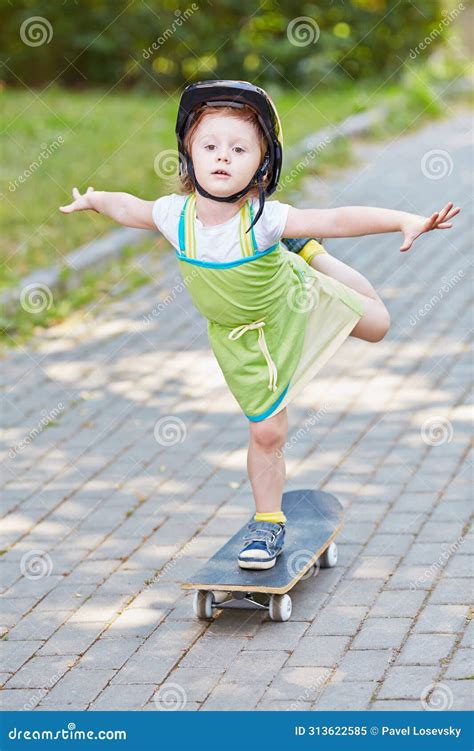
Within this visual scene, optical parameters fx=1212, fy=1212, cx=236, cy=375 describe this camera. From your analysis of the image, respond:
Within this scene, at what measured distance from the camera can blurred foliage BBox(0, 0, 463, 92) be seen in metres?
17.1

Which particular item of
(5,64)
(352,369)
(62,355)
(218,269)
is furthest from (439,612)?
(5,64)

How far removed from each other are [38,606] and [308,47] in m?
13.7

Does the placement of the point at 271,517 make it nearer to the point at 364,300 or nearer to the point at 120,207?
the point at 364,300

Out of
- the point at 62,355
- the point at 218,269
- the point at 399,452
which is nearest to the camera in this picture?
the point at 218,269

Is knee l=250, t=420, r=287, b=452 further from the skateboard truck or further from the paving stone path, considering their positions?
the paving stone path

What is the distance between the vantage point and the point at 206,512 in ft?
16.9

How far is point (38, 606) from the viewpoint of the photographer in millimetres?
4438

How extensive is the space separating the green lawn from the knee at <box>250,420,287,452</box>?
4.34 meters

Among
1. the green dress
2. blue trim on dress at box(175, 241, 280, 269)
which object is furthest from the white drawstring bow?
blue trim on dress at box(175, 241, 280, 269)

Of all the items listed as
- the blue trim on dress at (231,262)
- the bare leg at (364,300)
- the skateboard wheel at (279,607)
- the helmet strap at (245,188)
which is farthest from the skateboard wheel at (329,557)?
the helmet strap at (245,188)

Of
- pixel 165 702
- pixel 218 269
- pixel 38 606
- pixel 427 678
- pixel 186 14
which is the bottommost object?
pixel 38 606

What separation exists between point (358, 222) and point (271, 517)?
3.77 feet

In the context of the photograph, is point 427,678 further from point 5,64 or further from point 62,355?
point 5,64

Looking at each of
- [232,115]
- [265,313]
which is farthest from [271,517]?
[232,115]
